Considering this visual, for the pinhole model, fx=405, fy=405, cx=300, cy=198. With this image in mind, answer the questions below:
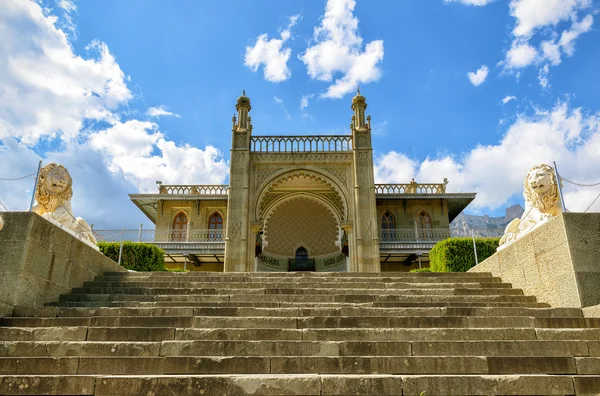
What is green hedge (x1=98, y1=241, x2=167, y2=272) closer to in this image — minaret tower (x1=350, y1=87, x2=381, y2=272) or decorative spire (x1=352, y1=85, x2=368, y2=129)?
minaret tower (x1=350, y1=87, x2=381, y2=272)

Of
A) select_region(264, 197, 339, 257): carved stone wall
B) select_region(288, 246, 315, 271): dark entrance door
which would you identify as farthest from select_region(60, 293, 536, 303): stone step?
select_region(288, 246, 315, 271): dark entrance door

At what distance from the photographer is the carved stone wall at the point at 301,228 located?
71.5ft

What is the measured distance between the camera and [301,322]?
4.34 metres

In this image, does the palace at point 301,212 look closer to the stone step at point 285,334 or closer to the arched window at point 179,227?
the arched window at point 179,227

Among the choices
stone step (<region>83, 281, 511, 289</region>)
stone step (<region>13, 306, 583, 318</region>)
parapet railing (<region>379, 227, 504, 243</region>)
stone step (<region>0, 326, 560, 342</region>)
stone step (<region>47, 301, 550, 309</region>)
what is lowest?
stone step (<region>0, 326, 560, 342</region>)

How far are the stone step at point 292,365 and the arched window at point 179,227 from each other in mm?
17280

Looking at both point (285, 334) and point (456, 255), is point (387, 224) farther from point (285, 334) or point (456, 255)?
point (285, 334)

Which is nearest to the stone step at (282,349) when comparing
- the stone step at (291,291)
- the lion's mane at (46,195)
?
the stone step at (291,291)

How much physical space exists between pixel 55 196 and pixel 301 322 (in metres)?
4.40

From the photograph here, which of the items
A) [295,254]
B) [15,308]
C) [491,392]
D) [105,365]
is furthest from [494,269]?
[295,254]

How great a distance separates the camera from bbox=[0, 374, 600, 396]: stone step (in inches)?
118

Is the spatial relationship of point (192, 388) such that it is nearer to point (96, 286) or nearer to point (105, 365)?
point (105, 365)

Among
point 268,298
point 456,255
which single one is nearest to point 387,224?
point 456,255

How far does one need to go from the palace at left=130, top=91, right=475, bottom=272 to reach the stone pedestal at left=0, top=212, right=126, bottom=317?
1084 cm
